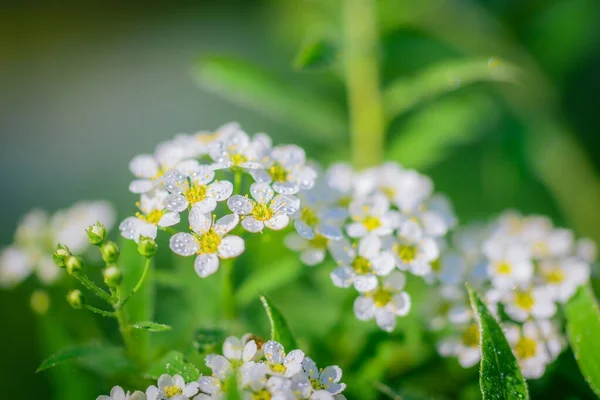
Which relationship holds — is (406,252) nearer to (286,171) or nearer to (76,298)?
(286,171)

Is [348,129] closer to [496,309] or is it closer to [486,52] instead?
[486,52]

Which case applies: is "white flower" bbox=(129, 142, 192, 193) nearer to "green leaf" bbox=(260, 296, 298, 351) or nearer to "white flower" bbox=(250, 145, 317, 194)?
"white flower" bbox=(250, 145, 317, 194)

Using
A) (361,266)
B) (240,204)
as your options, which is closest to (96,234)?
(240,204)

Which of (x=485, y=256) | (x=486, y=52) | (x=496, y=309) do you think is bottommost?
(x=496, y=309)

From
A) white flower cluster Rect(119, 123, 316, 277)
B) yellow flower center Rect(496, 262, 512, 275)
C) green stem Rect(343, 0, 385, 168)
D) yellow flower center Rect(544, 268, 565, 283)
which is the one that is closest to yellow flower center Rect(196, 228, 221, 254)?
white flower cluster Rect(119, 123, 316, 277)

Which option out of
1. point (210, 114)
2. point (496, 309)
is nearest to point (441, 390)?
point (496, 309)
